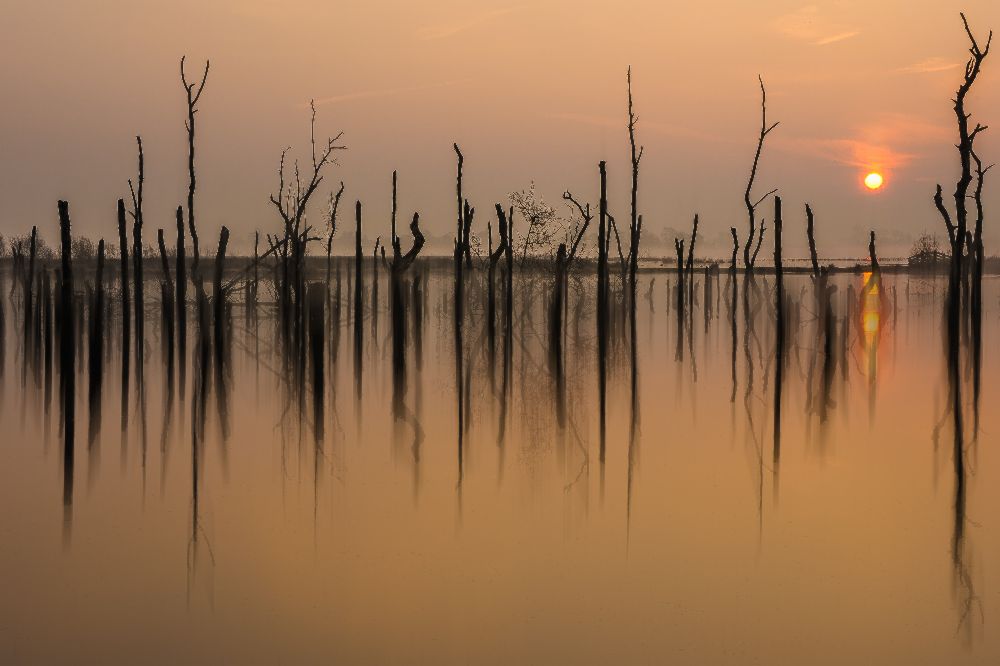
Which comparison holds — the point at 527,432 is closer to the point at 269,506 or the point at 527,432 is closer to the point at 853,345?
the point at 269,506

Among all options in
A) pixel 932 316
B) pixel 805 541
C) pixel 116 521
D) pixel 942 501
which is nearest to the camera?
pixel 805 541

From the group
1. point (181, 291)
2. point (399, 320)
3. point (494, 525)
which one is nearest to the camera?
point (494, 525)

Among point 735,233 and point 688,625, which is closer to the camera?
point 688,625

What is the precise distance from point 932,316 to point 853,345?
1469 cm

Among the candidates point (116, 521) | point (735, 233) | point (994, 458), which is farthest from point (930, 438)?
point (735, 233)

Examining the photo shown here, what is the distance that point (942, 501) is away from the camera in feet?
31.6

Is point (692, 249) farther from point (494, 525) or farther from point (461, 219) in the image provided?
point (494, 525)

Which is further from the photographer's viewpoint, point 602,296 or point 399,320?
point 602,296

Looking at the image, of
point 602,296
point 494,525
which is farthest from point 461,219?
point 494,525

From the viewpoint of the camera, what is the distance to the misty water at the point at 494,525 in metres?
6.33

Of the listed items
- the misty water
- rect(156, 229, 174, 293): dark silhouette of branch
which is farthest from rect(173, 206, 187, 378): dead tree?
the misty water

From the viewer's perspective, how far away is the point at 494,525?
8633 mm

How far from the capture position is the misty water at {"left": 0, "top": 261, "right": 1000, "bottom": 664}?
6332mm

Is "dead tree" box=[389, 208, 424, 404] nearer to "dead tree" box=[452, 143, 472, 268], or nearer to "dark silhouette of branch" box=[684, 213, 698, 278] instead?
"dead tree" box=[452, 143, 472, 268]
